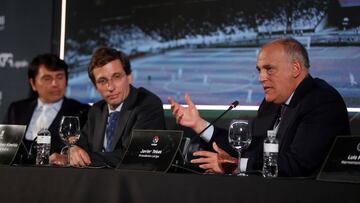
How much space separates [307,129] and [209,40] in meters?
2.07

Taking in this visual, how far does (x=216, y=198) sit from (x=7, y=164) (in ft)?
4.15


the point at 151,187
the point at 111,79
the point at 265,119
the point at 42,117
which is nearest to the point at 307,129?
the point at 265,119

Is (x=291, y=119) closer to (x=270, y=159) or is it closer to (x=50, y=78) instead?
(x=270, y=159)

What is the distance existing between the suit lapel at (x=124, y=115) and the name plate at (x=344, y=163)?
1.65 meters

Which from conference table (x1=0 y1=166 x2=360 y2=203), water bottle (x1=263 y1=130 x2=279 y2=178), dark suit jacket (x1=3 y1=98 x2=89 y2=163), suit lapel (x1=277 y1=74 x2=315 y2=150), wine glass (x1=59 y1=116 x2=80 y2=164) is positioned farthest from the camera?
dark suit jacket (x1=3 y1=98 x2=89 y2=163)

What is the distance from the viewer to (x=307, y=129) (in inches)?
116

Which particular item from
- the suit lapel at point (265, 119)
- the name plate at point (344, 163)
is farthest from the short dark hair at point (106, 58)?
the name plate at point (344, 163)

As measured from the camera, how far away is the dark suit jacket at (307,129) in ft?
9.26

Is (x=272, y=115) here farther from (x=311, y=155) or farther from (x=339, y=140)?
(x=339, y=140)

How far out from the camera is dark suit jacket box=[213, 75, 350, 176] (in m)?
2.82

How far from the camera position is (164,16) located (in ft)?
16.6

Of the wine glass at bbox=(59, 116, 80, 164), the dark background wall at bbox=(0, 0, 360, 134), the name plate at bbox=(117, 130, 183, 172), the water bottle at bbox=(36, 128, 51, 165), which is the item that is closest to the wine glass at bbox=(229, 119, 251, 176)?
the name plate at bbox=(117, 130, 183, 172)

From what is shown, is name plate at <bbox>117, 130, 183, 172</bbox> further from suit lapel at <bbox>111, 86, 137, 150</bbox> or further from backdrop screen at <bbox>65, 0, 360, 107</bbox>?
backdrop screen at <bbox>65, 0, 360, 107</bbox>

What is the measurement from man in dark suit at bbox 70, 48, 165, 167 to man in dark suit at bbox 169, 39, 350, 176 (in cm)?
53
